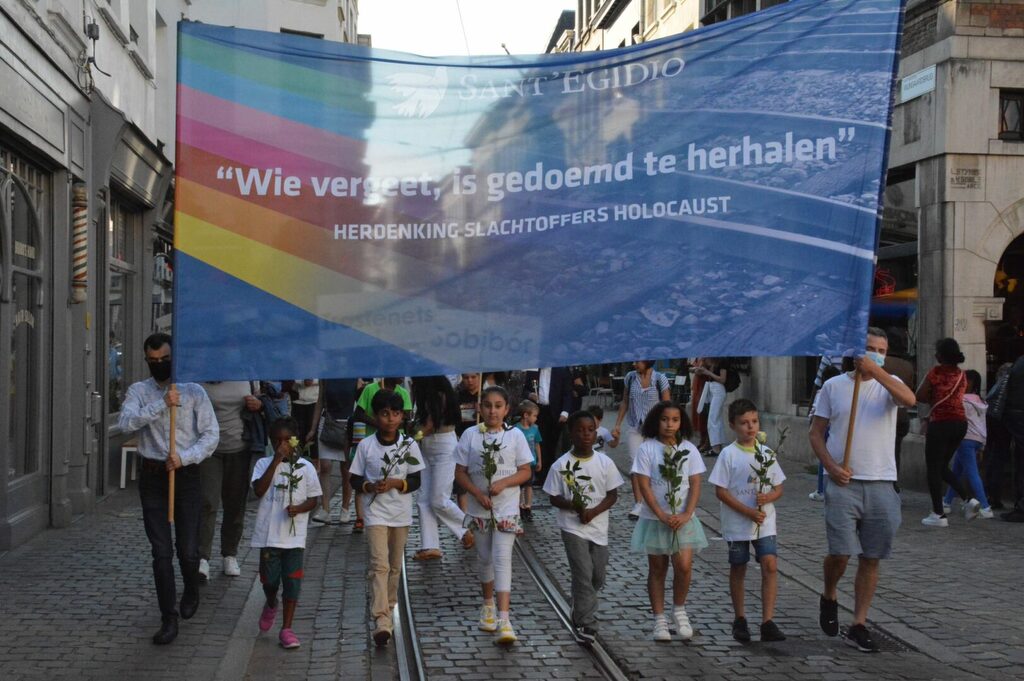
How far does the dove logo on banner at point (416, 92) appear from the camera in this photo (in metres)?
5.93

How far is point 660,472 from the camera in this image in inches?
288

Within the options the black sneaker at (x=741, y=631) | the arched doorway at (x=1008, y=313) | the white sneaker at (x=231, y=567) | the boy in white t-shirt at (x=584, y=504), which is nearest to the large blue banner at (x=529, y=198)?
the boy in white t-shirt at (x=584, y=504)

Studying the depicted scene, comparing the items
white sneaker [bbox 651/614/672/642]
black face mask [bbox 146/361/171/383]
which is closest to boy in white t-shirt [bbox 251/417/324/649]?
black face mask [bbox 146/361/171/383]

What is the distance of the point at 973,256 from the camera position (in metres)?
15.2

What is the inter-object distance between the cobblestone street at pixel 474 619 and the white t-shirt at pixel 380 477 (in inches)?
29.8

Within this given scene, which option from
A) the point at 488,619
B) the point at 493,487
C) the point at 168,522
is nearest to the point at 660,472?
the point at 493,487

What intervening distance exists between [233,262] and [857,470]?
3684mm

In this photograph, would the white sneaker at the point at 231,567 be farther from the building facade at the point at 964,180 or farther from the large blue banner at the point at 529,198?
the building facade at the point at 964,180

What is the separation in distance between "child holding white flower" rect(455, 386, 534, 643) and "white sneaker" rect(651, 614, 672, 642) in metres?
0.88

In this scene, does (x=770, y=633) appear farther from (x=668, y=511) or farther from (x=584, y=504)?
(x=584, y=504)

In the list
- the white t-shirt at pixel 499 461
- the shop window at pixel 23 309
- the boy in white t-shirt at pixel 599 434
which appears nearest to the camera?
the white t-shirt at pixel 499 461

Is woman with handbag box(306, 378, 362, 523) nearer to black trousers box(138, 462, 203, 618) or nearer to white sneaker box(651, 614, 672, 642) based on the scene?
black trousers box(138, 462, 203, 618)

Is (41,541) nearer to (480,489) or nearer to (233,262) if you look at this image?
(480,489)

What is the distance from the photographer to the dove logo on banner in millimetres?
5930
